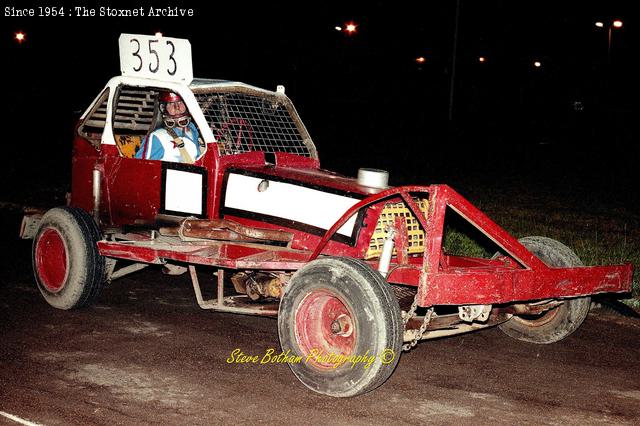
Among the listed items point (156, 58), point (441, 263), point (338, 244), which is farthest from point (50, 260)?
point (441, 263)

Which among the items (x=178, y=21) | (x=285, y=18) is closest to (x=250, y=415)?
(x=178, y=21)

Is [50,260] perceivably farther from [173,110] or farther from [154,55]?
[154,55]

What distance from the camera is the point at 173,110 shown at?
22.3ft

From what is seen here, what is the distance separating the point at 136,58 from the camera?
22.5 ft

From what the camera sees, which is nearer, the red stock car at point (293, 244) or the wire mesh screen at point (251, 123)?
the red stock car at point (293, 244)

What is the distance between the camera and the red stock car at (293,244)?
15.7ft

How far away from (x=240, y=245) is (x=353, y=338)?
1309 millimetres

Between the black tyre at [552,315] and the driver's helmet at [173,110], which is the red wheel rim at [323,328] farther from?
the driver's helmet at [173,110]

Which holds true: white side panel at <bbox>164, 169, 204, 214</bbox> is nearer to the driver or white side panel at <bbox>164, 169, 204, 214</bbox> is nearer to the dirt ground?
the driver

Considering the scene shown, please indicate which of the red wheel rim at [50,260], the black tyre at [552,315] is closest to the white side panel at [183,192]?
the red wheel rim at [50,260]

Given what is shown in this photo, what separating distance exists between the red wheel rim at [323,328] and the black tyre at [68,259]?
233 cm

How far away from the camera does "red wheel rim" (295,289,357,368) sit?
499 cm

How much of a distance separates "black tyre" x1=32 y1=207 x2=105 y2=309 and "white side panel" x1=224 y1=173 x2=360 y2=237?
4.23ft

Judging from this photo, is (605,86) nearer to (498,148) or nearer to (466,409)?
(498,148)
